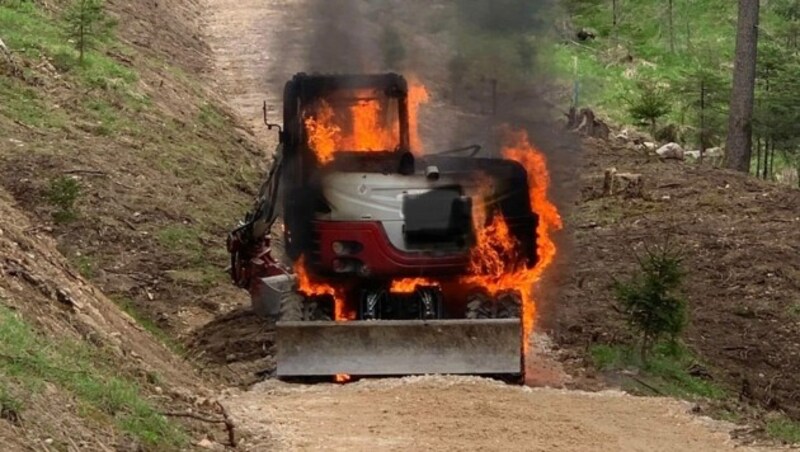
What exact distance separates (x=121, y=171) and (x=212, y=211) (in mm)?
1313

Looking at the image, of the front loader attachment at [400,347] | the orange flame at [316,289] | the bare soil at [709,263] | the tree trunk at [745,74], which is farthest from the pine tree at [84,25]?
the front loader attachment at [400,347]

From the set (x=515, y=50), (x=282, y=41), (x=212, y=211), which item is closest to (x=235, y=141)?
(x=212, y=211)

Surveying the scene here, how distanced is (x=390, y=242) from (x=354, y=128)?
130cm

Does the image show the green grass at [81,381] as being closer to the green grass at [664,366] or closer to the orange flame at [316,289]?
the orange flame at [316,289]

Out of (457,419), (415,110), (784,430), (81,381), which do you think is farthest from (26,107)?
(784,430)

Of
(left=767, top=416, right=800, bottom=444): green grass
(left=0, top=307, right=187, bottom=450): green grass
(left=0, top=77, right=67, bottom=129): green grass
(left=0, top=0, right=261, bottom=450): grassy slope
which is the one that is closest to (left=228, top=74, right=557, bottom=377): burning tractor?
(left=0, top=0, right=261, bottom=450): grassy slope

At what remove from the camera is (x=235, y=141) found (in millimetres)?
24375

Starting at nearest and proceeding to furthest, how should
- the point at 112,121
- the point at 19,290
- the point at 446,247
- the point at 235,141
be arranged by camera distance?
the point at 19,290
the point at 446,247
the point at 112,121
the point at 235,141

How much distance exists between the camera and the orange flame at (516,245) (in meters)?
13.7

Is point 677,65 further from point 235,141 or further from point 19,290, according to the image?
point 19,290

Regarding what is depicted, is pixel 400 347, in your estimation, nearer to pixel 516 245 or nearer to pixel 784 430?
pixel 516 245

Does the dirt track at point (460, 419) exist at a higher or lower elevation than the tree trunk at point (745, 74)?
lower

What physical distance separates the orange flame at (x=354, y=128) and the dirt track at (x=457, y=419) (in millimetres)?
2347

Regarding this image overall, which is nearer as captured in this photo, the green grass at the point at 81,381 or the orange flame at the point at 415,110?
the green grass at the point at 81,381
